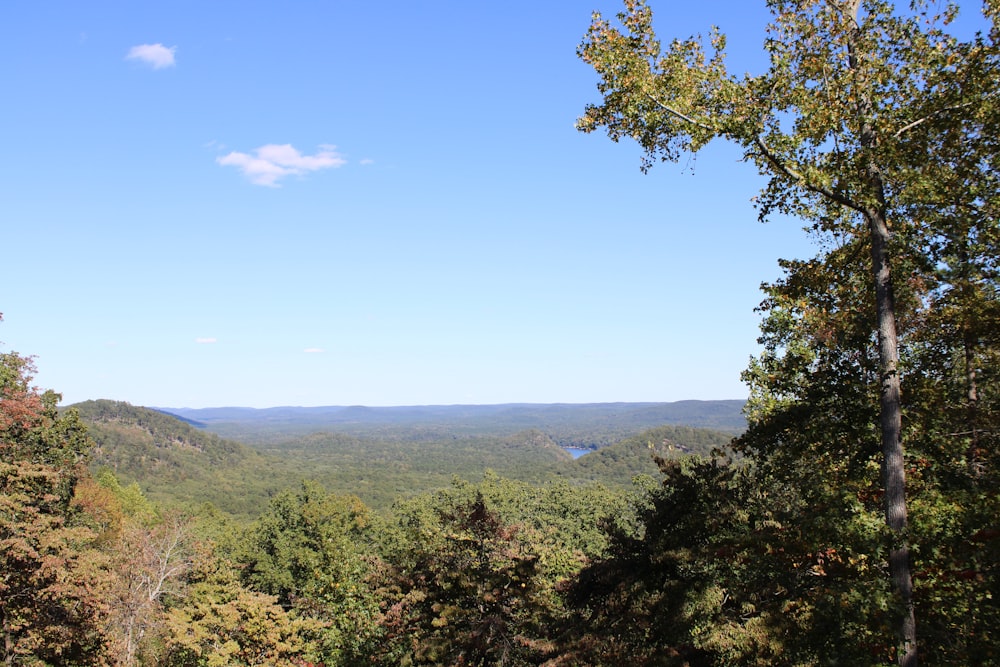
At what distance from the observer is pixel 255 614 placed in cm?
1747

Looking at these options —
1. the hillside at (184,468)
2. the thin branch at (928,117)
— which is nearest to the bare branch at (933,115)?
the thin branch at (928,117)

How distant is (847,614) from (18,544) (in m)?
16.0

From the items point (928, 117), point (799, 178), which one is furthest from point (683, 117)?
point (928, 117)

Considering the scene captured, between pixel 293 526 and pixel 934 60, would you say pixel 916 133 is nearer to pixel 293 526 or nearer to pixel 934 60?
pixel 934 60

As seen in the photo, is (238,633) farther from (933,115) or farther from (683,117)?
(933,115)

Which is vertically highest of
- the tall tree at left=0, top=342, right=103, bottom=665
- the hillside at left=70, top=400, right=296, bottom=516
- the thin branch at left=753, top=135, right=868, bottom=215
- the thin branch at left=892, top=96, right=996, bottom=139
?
the thin branch at left=892, top=96, right=996, bottom=139

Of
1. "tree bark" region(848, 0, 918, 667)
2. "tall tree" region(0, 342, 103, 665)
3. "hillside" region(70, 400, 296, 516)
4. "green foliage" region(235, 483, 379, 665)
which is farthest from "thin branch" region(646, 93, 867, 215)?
"hillside" region(70, 400, 296, 516)

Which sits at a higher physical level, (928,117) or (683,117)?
(683,117)

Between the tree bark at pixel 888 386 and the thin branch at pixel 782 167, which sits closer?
the tree bark at pixel 888 386

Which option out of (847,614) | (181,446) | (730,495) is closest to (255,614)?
(730,495)

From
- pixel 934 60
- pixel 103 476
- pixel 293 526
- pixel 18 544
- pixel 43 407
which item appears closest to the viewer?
pixel 934 60

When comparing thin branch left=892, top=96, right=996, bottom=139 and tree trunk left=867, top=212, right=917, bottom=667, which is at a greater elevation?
thin branch left=892, top=96, right=996, bottom=139

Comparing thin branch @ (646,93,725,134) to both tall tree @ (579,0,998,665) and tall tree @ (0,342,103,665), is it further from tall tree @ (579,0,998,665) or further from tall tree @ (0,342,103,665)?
tall tree @ (0,342,103,665)

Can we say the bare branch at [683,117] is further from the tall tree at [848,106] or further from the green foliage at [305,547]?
the green foliage at [305,547]
